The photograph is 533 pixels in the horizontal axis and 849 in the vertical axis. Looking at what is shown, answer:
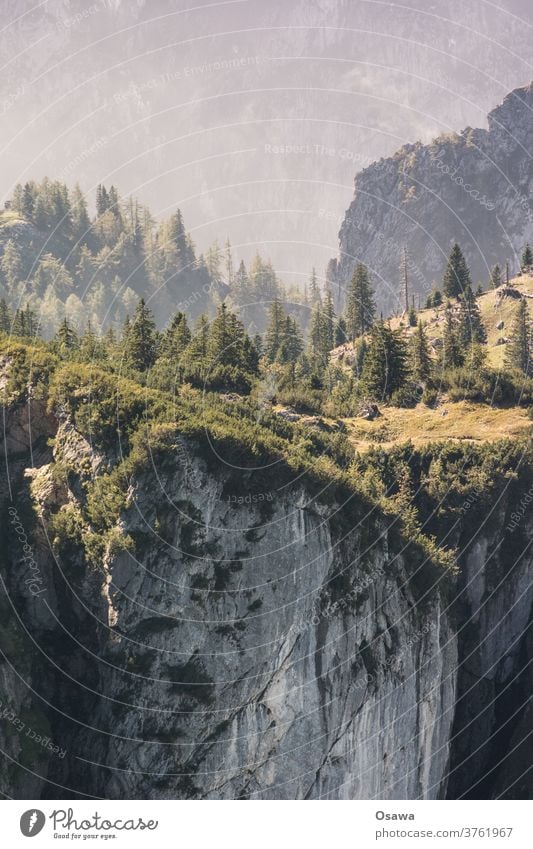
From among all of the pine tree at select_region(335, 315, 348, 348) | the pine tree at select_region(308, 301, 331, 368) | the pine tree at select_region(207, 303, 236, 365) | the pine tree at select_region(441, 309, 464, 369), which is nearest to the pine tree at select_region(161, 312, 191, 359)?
the pine tree at select_region(207, 303, 236, 365)

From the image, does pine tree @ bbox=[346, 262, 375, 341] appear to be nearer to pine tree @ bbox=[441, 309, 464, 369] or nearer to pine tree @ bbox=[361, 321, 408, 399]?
pine tree @ bbox=[441, 309, 464, 369]

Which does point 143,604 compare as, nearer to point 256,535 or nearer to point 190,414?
point 256,535

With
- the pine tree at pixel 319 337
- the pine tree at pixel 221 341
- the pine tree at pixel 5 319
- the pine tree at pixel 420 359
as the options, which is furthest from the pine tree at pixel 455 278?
the pine tree at pixel 5 319

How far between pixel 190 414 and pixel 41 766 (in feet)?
96.8

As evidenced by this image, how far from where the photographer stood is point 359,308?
16788cm

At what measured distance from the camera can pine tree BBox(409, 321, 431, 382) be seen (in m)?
119

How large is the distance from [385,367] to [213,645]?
2030 inches

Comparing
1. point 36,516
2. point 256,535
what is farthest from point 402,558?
point 36,516

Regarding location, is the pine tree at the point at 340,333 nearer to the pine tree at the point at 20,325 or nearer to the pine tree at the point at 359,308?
the pine tree at the point at 359,308

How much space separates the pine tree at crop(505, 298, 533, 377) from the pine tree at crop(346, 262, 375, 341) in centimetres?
2560

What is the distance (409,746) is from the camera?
84.2 meters

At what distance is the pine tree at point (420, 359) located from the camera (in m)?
119

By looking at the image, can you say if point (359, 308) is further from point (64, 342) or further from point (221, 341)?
point (64, 342)
